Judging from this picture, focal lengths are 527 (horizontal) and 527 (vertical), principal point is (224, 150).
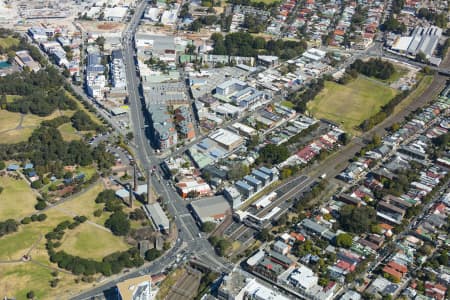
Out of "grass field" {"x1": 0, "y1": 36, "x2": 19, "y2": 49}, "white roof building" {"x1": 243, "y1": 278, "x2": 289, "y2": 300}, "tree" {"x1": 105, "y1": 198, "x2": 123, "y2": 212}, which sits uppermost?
"white roof building" {"x1": 243, "y1": 278, "x2": 289, "y2": 300}

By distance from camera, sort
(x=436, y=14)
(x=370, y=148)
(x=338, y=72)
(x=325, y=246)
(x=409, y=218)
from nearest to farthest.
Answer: (x=325, y=246) < (x=409, y=218) < (x=370, y=148) < (x=338, y=72) < (x=436, y=14)

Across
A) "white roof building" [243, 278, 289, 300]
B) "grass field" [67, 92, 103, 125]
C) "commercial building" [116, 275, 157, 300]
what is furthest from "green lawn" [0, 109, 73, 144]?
"white roof building" [243, 278, 289, 300]

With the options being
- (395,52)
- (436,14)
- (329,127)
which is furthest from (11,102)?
(436,14)

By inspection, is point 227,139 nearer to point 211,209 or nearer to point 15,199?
point 211,209

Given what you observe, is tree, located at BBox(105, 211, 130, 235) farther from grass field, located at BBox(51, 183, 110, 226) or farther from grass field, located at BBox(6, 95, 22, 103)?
grass field, located at BBox(6, 95, 22, 103)

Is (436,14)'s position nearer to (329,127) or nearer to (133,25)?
(329,127)

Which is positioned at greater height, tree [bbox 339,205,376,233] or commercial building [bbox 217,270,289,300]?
tree [bbox 339,205,376,233]
